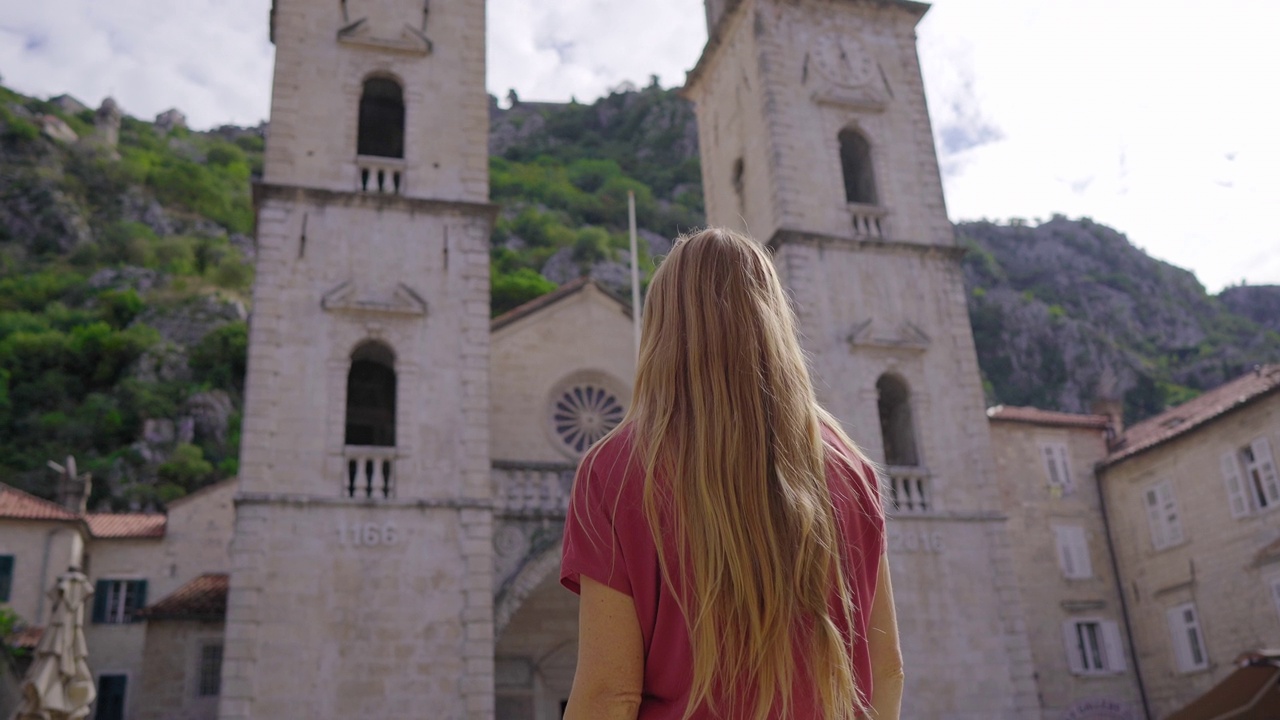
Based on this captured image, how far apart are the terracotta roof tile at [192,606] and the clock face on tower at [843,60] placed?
49.1 feet

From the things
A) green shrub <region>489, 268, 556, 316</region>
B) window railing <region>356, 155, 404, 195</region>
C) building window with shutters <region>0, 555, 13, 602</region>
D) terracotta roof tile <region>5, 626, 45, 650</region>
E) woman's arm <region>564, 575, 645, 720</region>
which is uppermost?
green shrub <region>489, 268, 556, 316</region>

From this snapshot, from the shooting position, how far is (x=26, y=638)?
22422mm

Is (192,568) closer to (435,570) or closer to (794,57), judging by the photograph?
(435,570)

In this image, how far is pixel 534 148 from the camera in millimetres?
87312

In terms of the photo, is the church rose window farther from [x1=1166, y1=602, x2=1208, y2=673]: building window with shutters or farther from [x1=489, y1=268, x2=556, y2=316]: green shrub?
[x1=489, y1=268, x2=556, y2=316]: green shrub

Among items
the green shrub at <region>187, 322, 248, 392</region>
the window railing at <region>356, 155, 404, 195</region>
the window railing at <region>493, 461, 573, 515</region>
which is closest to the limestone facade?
the window railing at <region>493, 461, 573, 515</region>

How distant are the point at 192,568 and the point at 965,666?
17063 millimetres

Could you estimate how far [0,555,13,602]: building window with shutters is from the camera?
75.0 ft

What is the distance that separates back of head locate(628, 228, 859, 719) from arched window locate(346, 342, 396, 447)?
17.4 meters

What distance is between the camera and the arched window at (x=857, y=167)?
69.6 feet

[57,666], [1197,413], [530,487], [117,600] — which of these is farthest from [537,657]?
[1197,413]

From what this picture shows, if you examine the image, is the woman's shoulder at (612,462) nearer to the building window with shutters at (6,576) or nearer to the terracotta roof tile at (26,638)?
the terracotta roof tile at (26,638)

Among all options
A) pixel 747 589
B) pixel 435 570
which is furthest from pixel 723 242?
pixel 435 570

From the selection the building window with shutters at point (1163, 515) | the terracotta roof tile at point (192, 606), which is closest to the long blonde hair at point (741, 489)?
the terracotta roof tile at point (192, 606)
